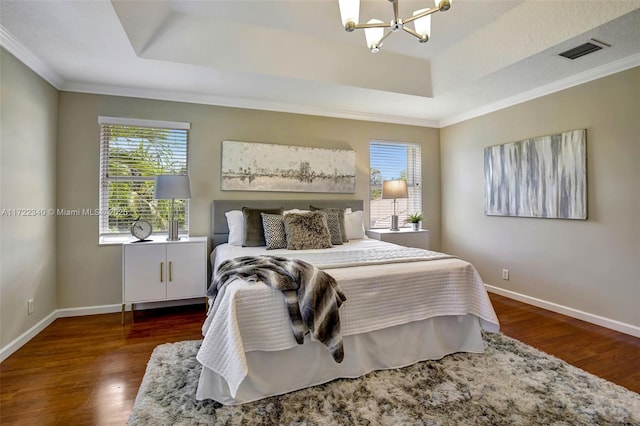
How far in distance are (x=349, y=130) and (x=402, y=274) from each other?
106 inches

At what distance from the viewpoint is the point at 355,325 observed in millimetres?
1990

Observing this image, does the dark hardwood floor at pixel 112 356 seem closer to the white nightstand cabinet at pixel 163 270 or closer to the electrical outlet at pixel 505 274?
the white nightstand cabinet at pixel 163 270

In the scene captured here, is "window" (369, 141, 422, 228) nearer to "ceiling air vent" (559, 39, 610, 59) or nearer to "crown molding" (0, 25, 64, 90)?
"ceiling air vent" (559, 39, 610, 59)

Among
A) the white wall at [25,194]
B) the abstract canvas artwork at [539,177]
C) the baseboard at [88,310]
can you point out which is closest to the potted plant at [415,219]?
the abstract canvas artwork at [539,177]

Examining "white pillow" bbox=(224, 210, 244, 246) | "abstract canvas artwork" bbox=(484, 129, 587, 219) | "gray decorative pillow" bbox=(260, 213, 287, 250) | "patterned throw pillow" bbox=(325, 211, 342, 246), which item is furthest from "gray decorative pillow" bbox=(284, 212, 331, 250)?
"abstract canvas artwork" bbox=(484, 129, 587, 219)

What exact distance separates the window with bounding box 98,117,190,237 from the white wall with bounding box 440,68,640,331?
12.5 ft

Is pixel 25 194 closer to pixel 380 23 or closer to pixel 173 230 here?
pixel 173 230

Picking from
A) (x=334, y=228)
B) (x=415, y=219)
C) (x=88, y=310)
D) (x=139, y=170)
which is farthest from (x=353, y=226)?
(x=88, y=310)

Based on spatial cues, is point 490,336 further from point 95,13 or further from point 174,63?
point 95,13

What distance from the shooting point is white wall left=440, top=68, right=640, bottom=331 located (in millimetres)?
2744

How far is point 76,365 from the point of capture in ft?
7.34

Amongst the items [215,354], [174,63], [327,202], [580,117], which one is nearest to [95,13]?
[174,63]

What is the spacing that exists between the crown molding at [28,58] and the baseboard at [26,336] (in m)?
2.23

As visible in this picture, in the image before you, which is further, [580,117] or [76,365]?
[580,117]
